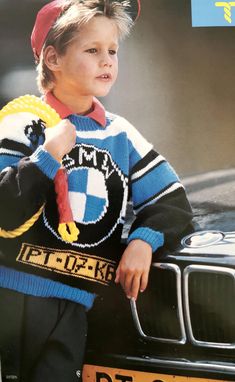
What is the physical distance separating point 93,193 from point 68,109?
12.2 inches

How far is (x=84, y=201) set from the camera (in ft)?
7.26

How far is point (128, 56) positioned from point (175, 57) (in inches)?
6.9

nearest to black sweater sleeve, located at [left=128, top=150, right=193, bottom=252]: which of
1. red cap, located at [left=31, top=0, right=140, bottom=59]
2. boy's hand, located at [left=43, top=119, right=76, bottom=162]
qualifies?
boy's hand, located at [left=43, top=119, right=76, bottom=162]

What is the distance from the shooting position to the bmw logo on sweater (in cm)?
220

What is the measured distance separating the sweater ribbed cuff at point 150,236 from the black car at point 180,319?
43mm

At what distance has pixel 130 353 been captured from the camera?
7.42 feet

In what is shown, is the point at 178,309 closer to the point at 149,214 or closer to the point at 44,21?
the point at 149,214

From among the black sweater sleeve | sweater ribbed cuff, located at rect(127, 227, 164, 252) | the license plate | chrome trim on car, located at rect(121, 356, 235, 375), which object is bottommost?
the license plate

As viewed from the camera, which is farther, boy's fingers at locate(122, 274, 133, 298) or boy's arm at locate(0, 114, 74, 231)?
boy's fingers at locate(122, 274, 133, 298)

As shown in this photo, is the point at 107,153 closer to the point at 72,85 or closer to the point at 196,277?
the point at 72,85

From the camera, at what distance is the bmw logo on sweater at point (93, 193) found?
220cm

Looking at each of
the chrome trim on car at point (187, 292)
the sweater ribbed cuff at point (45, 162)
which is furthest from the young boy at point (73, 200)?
the chrome trim on car at point (187, 292)

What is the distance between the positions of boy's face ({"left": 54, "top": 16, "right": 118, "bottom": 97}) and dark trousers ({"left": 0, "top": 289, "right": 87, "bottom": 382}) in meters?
0.75

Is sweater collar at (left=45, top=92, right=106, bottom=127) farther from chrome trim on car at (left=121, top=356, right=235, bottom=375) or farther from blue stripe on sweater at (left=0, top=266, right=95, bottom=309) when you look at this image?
chrome trim on car at (left=121, top=356, right=235, bottom=375)
